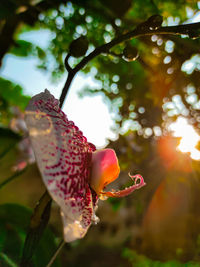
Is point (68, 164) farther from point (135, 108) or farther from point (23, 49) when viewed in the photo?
point (23, 49)

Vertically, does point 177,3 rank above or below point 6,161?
above

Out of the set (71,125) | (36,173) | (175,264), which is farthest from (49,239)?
(36,173)

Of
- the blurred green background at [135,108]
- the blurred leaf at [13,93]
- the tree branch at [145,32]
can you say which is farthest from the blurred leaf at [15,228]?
the blurred leaf at [13,93]

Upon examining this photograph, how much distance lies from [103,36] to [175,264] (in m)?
0.67

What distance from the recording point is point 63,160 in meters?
0.24

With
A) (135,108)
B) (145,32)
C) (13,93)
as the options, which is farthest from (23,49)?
(145,32)

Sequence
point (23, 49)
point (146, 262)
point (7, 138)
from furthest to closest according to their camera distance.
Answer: point (23, 49) < point (146, 262) < point (7, 138)

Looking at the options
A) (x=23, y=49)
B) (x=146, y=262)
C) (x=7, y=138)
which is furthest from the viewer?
(x=23, y=49)

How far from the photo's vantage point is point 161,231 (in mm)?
1276

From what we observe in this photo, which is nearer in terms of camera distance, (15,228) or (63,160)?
(63,160)

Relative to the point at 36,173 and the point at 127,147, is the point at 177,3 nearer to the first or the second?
the point at 127,147

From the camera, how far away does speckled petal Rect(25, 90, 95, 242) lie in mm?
201

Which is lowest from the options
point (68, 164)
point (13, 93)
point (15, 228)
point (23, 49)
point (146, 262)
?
point (146, 262)

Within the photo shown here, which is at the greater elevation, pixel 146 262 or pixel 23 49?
pixel 23 49
